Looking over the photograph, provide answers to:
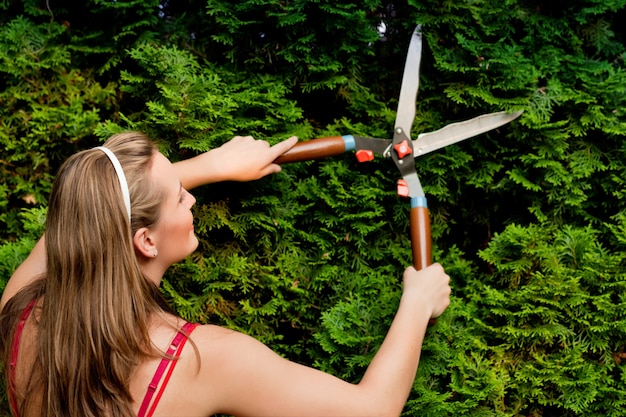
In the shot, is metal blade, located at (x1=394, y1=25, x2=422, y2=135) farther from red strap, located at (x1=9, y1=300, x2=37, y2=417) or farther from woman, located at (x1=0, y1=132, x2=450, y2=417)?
red strap, located at (x1=9, y1=300, x2=37, y2=417)

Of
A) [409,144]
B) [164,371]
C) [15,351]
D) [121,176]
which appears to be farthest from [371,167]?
[15,351]

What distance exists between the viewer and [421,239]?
2.29 m

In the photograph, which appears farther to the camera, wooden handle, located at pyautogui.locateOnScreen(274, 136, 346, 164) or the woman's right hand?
wooden handle, located at pyautogui.locateOnScreen(274, 136, 346, 164)

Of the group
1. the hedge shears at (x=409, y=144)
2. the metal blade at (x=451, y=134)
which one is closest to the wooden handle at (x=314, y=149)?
the hedge shears at (x=409, y=144)

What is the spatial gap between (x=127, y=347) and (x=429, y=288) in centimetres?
104

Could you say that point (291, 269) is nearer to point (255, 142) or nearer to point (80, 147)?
point (255, 142)

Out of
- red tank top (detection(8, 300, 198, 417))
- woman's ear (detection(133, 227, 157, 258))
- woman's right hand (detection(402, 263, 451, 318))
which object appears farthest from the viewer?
woman's right hand (detection(402, 263, 451, 318))

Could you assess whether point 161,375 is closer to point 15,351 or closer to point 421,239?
point 15,351

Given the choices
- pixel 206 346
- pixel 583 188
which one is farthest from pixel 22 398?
pixel 583 188

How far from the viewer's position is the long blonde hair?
5.43 ft

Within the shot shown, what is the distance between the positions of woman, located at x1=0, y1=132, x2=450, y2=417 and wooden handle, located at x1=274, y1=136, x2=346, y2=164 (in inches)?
27.9

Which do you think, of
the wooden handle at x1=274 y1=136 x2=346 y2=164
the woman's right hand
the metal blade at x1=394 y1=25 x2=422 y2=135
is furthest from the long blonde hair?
the metal blade at x1=394 y1=25 x2=422 y2=135

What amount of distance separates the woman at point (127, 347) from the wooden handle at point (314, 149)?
71 cm

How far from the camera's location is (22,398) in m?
1.80
